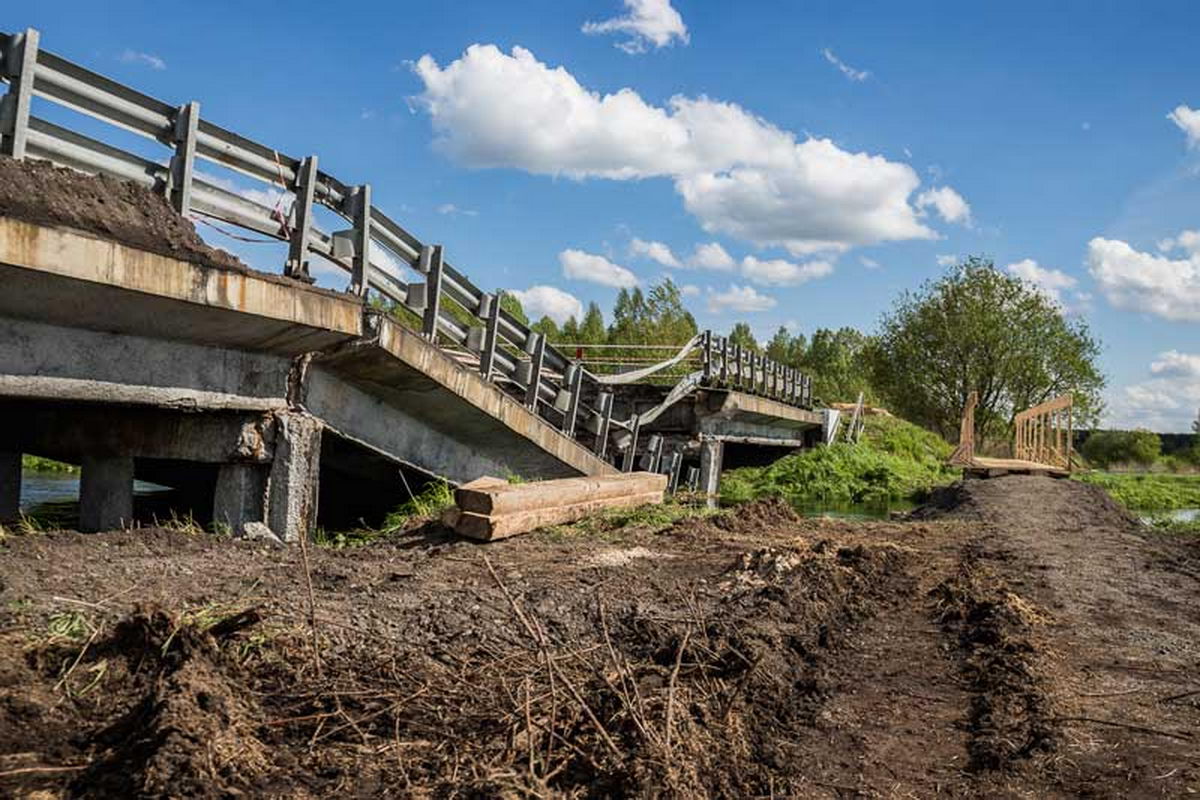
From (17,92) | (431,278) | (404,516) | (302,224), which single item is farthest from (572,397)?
(17,92)

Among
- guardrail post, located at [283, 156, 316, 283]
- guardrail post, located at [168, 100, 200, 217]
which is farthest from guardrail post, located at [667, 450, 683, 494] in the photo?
guardrail post, located at [168, 100, 200, 217]

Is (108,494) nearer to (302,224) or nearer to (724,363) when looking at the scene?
(302,224)

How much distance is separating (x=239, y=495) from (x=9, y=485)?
247cm

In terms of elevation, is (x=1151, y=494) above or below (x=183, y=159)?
below

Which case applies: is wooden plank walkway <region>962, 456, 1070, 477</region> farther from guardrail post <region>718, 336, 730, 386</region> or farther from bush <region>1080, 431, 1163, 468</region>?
bush <region>1080, 431, 1163, 468</region>

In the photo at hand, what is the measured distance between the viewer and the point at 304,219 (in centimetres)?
959

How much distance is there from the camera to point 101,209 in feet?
24.6

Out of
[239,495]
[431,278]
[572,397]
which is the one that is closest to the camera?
[239,495]

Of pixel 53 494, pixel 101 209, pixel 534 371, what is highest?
pixel 101 209

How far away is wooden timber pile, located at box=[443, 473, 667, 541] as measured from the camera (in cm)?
938

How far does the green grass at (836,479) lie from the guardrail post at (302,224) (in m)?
14.0

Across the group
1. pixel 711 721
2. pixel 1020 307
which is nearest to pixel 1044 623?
pixel 711 721

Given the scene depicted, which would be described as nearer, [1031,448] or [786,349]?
[1031,448]

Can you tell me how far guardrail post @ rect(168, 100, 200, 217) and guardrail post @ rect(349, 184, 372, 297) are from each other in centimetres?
201
